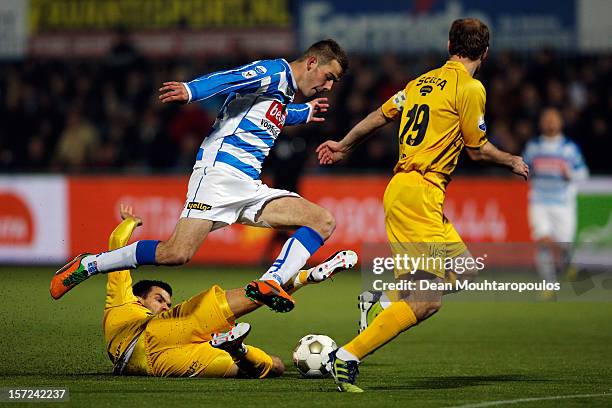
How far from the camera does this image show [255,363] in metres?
8.06

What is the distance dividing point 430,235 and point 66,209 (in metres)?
11.0

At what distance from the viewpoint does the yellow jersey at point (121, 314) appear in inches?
319

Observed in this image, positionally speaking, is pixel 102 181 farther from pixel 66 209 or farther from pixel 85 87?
pixel 85 87

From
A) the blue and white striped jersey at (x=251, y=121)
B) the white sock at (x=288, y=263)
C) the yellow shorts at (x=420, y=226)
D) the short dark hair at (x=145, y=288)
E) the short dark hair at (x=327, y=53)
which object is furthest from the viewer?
the short dark hair at (x=145, y=288)

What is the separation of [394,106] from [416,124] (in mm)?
258

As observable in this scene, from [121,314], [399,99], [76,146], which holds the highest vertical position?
[399,99]

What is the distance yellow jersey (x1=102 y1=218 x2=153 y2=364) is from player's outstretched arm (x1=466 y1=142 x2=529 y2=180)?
246cm

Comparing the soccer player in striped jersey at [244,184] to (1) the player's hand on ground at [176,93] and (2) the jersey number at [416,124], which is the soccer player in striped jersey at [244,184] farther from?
(2) the jersey number at [416,124]

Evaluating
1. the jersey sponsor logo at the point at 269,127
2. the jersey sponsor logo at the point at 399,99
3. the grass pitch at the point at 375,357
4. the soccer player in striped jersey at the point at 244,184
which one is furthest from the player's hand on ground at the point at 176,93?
the grass pitch at the point at 375,357

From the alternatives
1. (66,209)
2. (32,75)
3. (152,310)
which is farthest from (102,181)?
(152,310)

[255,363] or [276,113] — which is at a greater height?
[276,113]

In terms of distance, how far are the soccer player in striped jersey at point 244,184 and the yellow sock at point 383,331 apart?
896mm

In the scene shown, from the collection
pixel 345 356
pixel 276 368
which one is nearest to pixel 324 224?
pixel 276 368

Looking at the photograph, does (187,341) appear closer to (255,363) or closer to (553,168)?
(255,363)
